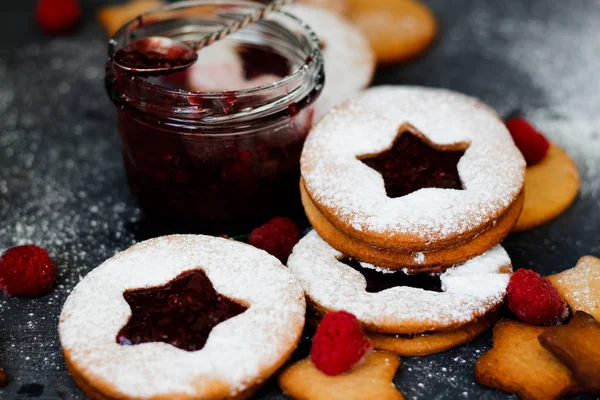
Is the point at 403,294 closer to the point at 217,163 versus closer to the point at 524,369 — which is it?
the point at 524,369

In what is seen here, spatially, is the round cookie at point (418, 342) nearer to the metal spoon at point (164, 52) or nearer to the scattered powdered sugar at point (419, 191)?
the scattered powdered sugar at point (419, 191)

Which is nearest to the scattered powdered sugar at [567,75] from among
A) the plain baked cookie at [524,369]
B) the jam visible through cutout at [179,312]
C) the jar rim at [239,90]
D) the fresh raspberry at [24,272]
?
the plain baked cookie at [524,369]

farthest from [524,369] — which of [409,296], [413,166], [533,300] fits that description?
[413,166]

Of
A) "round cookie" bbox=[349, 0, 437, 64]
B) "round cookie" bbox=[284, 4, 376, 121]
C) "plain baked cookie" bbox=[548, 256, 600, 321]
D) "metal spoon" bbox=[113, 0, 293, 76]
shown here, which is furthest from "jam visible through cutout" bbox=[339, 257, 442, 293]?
"round cookie" bbox=[349, 0, 437, 64]

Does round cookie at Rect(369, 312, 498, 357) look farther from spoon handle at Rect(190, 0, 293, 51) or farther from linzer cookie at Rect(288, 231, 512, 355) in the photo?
spoon handle at Rect(190, 0, 293, 51)

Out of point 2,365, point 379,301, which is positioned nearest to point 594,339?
point 379,301

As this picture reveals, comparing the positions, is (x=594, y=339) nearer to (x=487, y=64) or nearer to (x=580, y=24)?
(x=487, y=64)
